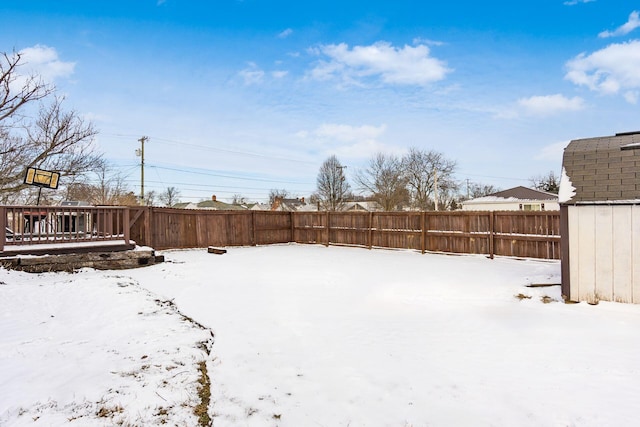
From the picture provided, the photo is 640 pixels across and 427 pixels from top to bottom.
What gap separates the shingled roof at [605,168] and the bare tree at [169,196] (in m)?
54.3

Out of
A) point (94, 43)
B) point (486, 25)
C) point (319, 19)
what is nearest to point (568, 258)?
point (486, 25)

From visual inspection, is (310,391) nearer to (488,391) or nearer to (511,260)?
(488,391)

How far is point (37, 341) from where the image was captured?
3.38m

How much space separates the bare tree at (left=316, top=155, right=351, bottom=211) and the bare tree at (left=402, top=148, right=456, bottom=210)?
21.3 feet

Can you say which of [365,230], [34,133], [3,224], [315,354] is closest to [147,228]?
[3,224]

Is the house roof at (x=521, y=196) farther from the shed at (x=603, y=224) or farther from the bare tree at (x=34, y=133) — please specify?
the bare tree at (x=34, y=133)

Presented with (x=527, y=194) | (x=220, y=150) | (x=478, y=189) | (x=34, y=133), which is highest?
(x=220, y=150)

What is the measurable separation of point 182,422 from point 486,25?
41.6 feet

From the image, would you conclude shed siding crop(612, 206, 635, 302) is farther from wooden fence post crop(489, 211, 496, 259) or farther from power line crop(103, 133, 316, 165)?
power line crop(103, 133, 316, 165)

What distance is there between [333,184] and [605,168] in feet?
102

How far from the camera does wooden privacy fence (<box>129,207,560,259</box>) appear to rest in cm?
972

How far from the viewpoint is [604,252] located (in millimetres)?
5121

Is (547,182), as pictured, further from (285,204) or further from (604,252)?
(604,252)

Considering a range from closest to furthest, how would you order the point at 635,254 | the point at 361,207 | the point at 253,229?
the point at 635,254 < the point at 253,229 < the point at 361,207
